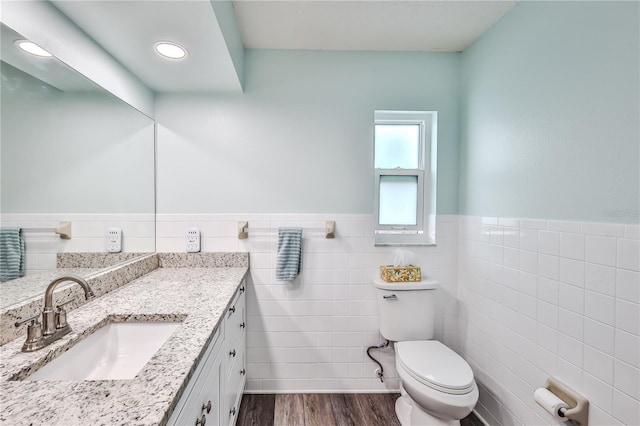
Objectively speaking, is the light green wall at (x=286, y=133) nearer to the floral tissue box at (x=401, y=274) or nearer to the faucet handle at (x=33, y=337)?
the floral tissue box at (x=401, y=274)

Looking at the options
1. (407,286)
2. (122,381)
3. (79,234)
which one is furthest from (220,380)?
(407,286)

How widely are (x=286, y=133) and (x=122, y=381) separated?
1586 mm

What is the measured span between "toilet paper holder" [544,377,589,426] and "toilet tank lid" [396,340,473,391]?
34 cm

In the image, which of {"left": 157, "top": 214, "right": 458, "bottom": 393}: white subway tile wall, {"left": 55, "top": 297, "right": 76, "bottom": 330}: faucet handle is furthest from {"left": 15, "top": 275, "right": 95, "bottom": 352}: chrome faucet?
{"left": 157, "top": 214, "right": 458, "bottom": 393}: white subway tile wall

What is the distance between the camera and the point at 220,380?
3.96 feet

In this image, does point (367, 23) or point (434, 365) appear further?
point (367, 23)

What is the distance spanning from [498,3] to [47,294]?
7.91ft

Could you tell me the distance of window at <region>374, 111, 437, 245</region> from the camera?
2.10 m

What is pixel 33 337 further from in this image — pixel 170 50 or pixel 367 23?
pixel 367 23

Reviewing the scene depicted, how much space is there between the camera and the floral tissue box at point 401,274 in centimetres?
185

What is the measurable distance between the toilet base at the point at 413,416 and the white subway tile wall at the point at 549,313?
0.39m

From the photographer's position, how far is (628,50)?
3.26 feet

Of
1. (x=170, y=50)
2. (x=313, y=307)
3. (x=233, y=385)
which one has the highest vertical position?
(x=170, y=50)

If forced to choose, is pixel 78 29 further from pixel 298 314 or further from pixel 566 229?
pixel 566 229
